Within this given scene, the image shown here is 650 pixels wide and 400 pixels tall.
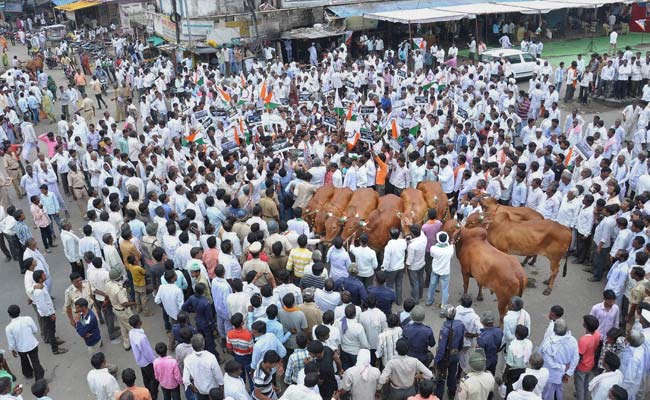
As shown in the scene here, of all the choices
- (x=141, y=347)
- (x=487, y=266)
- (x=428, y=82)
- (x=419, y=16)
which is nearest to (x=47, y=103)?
(x=428, y=82)

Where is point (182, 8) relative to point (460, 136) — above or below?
above

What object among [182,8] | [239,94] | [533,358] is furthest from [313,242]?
[182,8]

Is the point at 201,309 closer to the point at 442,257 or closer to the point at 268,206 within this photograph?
the point at 268,206

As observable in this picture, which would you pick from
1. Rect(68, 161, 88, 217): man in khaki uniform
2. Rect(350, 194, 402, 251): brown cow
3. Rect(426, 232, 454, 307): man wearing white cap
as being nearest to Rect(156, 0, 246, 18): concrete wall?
Rect(68, 161, 88, 217): man in khaki uniform

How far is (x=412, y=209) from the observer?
10.4 m

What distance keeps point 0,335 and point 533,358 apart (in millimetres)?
8421

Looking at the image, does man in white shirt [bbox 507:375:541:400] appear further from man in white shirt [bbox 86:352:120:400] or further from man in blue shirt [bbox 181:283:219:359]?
man in white shirt [bbox 86:352:120:400]

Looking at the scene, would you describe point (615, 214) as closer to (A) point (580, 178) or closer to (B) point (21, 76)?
(A) point (580, 178)

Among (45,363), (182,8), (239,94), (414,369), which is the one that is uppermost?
(182,8)

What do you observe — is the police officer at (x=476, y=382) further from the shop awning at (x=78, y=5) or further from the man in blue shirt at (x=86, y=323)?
the shop awning at (x=78, y=5)

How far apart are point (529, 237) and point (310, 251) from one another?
389 centimetres

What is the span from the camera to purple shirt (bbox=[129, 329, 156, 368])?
23.0 ft

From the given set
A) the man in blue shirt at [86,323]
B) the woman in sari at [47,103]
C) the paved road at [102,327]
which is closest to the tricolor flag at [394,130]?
the paved road at [102,327]

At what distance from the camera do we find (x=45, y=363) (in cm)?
870
